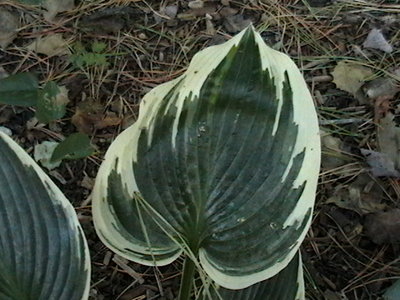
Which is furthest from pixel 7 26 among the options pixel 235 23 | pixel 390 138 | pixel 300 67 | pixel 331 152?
pixel 390 138

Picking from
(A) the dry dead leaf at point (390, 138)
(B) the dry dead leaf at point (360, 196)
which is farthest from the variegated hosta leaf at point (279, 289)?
(A) the dry dead leaf at point (390, 138)

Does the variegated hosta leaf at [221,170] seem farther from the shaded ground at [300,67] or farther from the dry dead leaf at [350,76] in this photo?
the dry dead leaf at [350,76]

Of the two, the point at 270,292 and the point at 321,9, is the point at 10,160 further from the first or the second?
the point at 321,9

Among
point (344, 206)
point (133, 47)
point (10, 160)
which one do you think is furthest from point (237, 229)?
point (133, 47)

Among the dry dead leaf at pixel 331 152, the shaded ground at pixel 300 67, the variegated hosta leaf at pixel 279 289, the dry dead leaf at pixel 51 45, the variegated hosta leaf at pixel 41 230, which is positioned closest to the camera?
the variegated hosta leaf at pixel 41 230

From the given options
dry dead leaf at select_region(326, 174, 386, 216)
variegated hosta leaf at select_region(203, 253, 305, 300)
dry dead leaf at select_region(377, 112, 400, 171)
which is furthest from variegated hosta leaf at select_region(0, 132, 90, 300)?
dry dead leaf at select_region(377, 112, 400, 171)
